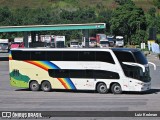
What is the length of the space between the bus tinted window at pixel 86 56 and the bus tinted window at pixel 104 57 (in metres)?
0.33

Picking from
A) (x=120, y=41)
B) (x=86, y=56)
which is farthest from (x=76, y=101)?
(x=120, y=41)

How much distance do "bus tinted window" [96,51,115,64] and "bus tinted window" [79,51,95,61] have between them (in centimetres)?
33

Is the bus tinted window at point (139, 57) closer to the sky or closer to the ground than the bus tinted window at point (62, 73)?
closer to the sky

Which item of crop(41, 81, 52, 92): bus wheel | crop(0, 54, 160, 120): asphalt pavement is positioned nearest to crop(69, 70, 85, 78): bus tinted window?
crop(0, 54, 160, 120): asphalt pavement

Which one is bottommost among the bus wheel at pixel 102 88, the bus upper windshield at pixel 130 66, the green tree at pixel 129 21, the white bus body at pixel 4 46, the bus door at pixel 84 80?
the bus wheel at pixel 102 88

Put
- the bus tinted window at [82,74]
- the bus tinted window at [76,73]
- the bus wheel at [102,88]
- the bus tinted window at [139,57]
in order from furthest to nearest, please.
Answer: the bus tinted window at [76,73] → the bus wheel at [102,88] → the bus tinted window at [82,74] → the bus tinted window at [139,57]

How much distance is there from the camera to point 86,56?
108ft

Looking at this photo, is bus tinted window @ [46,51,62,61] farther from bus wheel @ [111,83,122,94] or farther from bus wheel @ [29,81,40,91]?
bus wheel @ [111,83,122,94]

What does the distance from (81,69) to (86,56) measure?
0.84 metres

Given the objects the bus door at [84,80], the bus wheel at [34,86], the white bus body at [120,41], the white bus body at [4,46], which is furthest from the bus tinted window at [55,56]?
the white bus body at [120,41]

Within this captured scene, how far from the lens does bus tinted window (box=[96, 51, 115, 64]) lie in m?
32.2

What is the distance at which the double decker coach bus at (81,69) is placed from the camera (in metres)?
31.9

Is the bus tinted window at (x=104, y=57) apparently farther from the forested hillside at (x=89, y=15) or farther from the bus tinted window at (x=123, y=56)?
the forested hillside at (x=89, y=15)

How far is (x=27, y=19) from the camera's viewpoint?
139 meters
